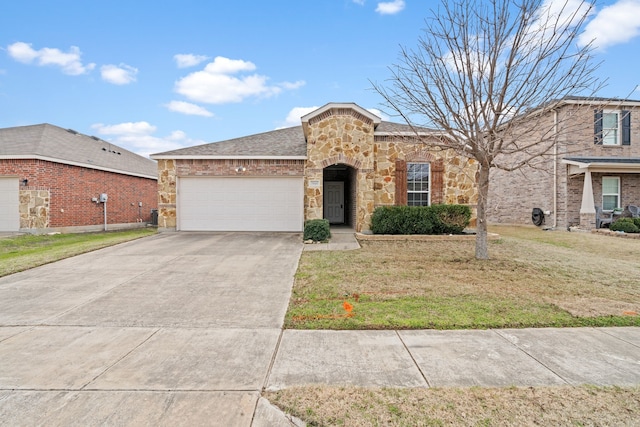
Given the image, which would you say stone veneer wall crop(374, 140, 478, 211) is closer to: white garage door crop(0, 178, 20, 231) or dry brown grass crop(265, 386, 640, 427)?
dry brown grass crop(265, 386, 640, 427)

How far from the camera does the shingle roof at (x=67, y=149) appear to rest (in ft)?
46.3

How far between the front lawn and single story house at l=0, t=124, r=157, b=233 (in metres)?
12.4

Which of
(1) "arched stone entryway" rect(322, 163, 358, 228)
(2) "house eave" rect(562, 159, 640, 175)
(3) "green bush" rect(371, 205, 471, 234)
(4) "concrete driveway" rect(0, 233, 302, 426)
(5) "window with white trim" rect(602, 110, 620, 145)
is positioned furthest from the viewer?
(1) "arched stone entryway" rect(322, 163, 358, 228)

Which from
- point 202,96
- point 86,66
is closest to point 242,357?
point 86,66

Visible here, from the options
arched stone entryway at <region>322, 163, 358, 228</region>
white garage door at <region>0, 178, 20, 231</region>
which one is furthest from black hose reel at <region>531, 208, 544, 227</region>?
white garage door at <region>0, 178, 20, 231</region>

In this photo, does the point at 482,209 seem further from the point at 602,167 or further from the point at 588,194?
the point at 602,167

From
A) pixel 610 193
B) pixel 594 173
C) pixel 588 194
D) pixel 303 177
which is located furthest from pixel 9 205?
pixel 610 193

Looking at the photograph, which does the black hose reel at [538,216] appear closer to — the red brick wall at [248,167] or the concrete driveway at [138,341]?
the red brick wall at [248,167]

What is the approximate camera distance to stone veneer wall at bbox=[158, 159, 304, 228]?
1391 centimetres

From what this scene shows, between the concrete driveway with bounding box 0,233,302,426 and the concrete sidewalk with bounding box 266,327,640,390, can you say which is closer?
the concrete driveway with bounding box 0,233,302,426

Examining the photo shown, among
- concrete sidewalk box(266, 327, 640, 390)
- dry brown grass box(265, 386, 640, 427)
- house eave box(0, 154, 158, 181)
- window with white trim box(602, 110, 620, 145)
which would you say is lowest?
concrete sidewalk box(266, 327, 640, 390)

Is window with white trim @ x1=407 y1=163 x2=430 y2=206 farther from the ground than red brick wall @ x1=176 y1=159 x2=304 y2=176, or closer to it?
closer to it

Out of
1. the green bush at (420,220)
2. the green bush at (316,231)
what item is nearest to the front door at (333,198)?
the green bush at (420,220)

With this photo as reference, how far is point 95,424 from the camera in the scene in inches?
91.9
